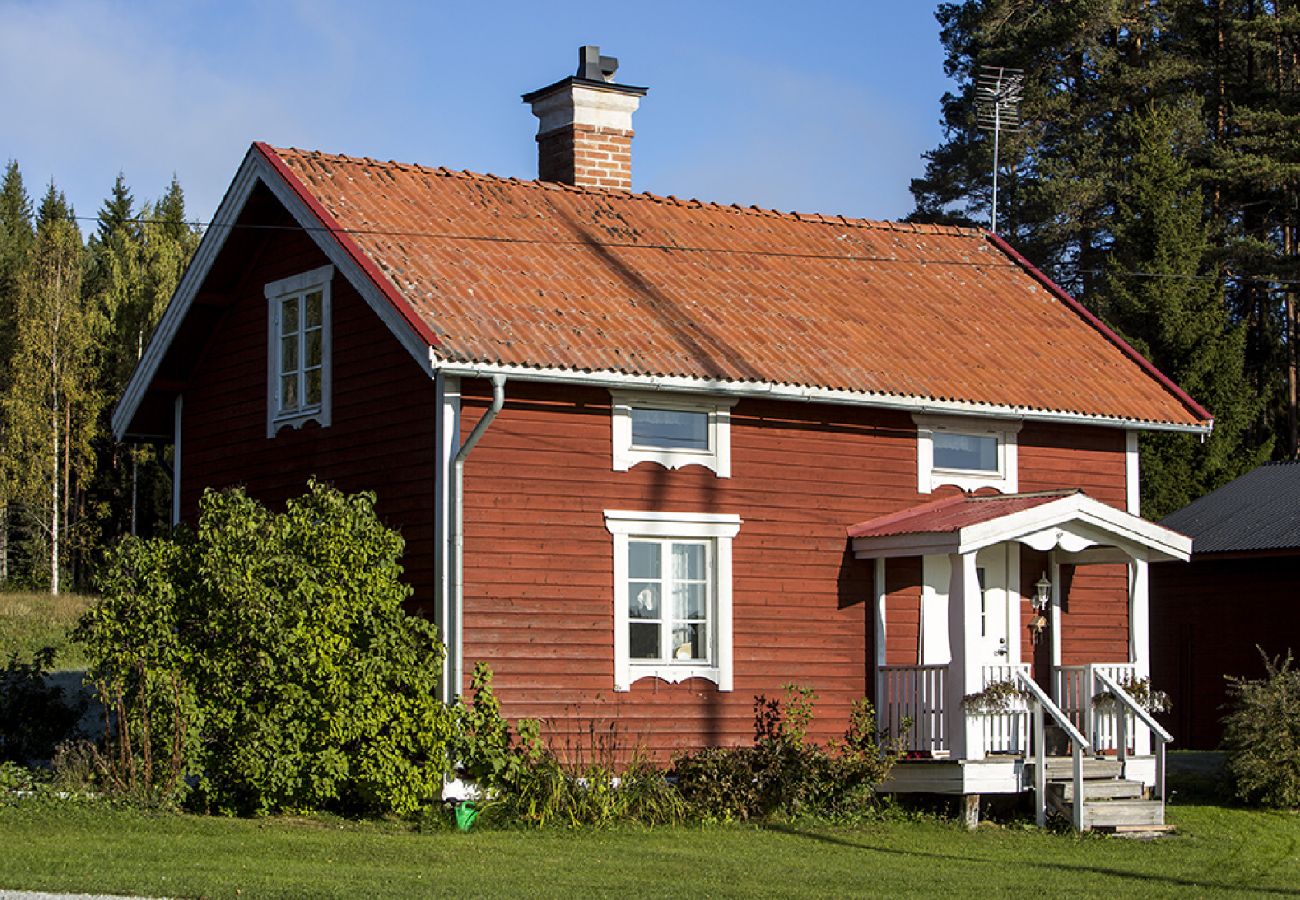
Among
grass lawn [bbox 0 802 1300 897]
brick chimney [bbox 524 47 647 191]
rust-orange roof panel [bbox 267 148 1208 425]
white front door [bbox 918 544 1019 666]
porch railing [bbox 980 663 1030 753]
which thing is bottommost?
grass lawn [bbox 0 802 1300 897]

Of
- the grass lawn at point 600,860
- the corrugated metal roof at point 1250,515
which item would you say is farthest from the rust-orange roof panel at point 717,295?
the corrugated metal roof at point 1250,515

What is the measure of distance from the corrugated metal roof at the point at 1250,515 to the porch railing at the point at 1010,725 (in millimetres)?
7815

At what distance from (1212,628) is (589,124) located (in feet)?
37.3

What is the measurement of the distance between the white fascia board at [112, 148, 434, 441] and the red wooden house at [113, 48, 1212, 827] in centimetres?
4

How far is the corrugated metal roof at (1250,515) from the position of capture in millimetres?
24922

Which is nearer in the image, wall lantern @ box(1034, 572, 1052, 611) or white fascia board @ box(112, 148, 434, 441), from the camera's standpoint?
white fascia board @ box(112, 148, 434, 441)

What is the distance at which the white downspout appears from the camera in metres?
16.3

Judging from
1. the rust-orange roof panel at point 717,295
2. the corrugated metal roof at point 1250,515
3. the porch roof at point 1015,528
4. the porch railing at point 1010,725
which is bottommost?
the porch railing at point 1010,725

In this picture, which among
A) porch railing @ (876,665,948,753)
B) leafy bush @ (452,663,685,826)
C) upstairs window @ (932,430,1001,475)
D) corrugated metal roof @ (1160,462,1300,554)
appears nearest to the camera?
leafy bush @ (452,663,685,826)

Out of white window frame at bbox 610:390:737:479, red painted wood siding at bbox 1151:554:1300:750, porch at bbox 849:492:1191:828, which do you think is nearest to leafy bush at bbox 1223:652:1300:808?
porch at bbox 849:492:1191:828

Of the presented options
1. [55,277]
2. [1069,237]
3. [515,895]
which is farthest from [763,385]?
[55,277]

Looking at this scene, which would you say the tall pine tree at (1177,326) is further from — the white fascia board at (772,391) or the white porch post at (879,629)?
the white porch post at (879,629)

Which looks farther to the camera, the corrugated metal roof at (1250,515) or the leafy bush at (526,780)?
the corrugated metal roof at (1250,515)

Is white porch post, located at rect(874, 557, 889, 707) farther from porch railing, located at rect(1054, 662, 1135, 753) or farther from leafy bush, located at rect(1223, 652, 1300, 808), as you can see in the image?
leafy bush, located at rect(1223, 652, 1300, 808)
